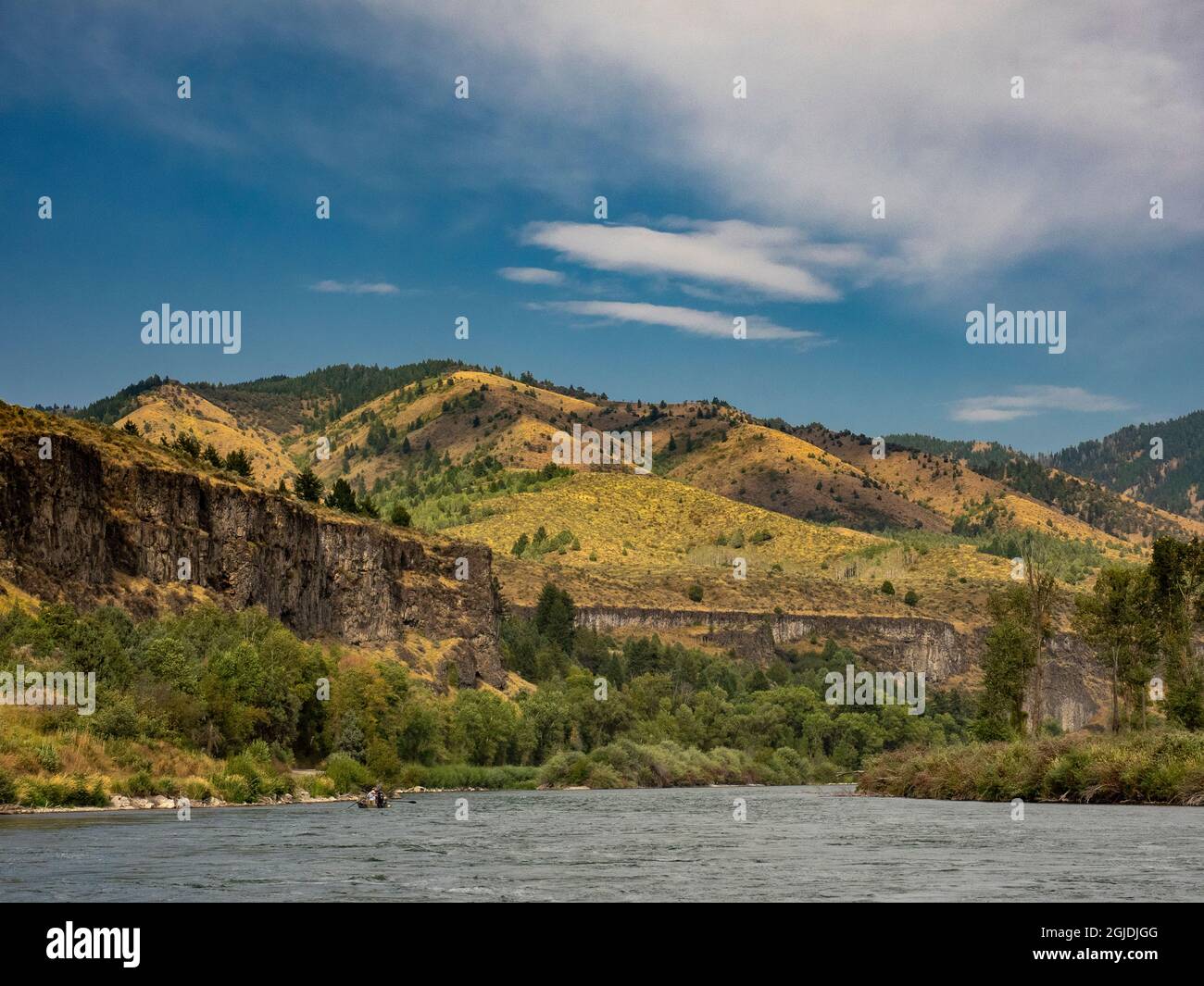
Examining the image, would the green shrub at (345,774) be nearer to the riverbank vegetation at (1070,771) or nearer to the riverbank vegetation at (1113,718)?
the riverbank vegetation at (1113,718)

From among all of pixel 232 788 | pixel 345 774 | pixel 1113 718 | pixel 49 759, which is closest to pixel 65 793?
pixel 49 759

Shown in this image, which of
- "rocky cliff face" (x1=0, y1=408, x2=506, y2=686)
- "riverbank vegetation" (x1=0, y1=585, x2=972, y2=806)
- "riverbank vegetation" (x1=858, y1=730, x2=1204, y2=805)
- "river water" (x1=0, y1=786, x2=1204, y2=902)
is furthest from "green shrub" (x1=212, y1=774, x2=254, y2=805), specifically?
"riverbank vegetation" (x1=858, y1=730, x2=1204, y2=805)

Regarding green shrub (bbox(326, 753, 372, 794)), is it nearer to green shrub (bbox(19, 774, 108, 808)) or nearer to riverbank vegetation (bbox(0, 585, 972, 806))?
riverbank vegetation (bbox(0, 585, 972, 806))

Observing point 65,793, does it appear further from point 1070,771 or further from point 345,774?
point 1070,771

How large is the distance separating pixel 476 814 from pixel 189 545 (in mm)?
46902

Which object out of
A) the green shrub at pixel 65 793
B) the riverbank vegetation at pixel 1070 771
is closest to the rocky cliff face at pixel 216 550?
the green shrub at pixel 65 793

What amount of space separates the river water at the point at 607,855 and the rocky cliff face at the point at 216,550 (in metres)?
31.1

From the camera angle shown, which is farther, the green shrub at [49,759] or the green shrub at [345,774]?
the green shrub at [345,774]

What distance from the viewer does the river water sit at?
1457 inches

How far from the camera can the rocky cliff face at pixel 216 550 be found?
97.0 meters

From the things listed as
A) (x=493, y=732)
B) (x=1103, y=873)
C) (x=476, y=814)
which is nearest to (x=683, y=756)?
(x=493, y=732)
